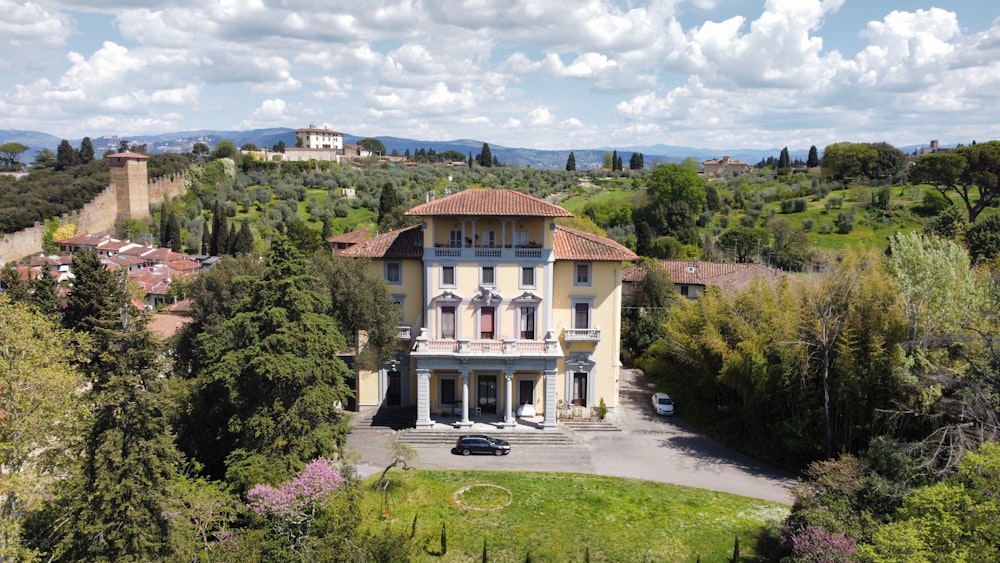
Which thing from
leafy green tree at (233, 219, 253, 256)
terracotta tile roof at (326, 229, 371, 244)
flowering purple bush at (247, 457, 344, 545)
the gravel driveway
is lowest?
the gravel driveway

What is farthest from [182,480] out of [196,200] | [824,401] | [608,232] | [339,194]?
[196,200]

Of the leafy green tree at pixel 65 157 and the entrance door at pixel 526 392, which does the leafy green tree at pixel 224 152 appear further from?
the entrance door at pixel 526 392

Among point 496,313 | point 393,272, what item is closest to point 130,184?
point 393,272

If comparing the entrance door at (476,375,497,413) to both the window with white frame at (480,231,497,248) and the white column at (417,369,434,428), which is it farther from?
the window with white frame at (480,231,497,248)

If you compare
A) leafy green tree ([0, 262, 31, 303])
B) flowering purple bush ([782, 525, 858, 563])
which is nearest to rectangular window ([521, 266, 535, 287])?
flowering purple bush ([782, 525, 858, 563])

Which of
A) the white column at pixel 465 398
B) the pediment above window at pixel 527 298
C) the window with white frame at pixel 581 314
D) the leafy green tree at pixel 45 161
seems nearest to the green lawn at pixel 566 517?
the white column at pixel 465 398

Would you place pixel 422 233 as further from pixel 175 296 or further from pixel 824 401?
pixel 175 296
